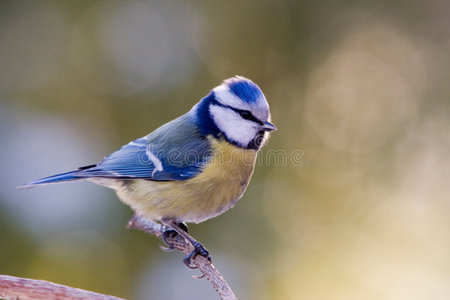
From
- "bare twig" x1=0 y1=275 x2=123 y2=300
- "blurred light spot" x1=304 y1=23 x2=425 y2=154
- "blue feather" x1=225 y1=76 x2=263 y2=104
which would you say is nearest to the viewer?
"bare twig" x1=0 y1=275 x2=123 y2=300

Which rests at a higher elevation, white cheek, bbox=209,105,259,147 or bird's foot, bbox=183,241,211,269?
white cheek, bbox=209,105,259,147

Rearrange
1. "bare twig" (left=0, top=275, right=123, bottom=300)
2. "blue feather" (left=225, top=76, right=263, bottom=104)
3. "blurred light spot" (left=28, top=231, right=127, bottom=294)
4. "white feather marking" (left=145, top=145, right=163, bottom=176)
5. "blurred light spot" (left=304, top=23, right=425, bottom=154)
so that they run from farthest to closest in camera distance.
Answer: "blurred light spot" (left=304, top=23, right=425, bottom=154) < "blurred light spot" (left=28, top=231, right=127, bottom=294) < "white feather marking" (left=145, top=145, right=163, bottom=176) < "blue feather" (left=225, top=76, right=263, bottom=104) < "bare twig" (left=0, top=275, right=123, bottom=300)

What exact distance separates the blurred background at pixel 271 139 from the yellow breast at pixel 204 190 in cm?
29

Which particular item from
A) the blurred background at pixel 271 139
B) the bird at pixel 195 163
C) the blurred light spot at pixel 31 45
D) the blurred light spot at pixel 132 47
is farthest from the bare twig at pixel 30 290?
the blurred light spot at pixel 31 45

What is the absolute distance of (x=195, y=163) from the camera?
188cm

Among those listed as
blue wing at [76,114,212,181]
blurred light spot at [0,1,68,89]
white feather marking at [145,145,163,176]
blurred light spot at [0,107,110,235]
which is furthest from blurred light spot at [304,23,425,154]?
blurred light spot at [0,1,68,89]

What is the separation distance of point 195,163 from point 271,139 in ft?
1.48

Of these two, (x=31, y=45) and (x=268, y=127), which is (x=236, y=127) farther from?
(x=31, y=45)

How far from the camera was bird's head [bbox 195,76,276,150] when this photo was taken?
5.99 ft

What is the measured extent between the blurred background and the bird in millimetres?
241

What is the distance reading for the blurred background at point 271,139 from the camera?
210cm

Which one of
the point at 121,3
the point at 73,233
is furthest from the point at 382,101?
the point at 73,233

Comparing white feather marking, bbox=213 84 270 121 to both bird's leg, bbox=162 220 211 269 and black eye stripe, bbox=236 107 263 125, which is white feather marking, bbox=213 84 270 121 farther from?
bird's leg, bbox=162 220 211 269

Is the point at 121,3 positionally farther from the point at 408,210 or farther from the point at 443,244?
the point at 443,244
